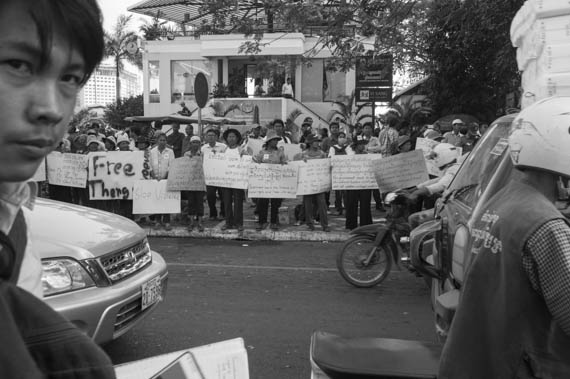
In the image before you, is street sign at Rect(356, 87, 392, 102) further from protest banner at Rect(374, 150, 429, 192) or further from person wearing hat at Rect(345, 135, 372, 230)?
protest banner at Rect(374, 150, 429, 192)

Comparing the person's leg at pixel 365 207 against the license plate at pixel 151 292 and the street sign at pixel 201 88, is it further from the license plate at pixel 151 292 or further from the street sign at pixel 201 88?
the license plate at pixel 151 292

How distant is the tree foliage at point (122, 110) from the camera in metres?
38.0

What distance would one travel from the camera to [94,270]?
362cm

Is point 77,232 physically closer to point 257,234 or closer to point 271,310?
point 271,310

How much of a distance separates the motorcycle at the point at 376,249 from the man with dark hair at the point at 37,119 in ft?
19.0

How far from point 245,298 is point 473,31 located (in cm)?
1339

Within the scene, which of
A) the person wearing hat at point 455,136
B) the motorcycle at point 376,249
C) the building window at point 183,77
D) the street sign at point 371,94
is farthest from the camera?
the building window at point 183,77

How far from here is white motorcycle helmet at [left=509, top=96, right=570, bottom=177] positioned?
177cm

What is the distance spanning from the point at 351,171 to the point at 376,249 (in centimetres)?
360

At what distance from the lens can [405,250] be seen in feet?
20.6

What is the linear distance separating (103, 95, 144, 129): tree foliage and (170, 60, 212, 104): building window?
649 centimetres

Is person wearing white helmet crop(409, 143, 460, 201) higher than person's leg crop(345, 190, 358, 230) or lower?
higher

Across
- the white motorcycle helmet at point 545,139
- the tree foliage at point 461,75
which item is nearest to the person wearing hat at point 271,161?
the white motorcycle helmet at point 545,139

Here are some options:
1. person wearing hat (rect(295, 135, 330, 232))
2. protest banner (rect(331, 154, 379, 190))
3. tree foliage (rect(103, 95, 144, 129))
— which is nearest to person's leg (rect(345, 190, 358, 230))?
protest banner (rect(331, 154, 379, 190))
